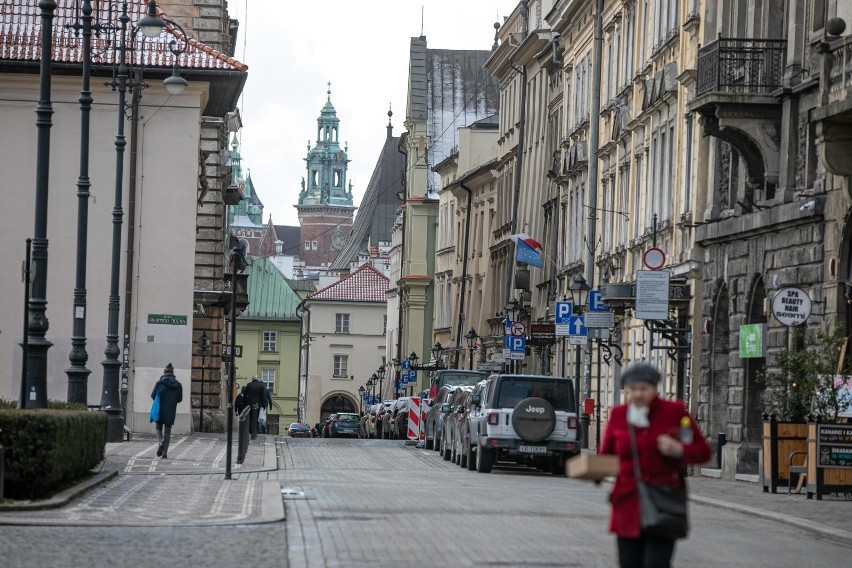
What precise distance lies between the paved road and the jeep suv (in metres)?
7.46

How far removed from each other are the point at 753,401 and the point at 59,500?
1609 cm

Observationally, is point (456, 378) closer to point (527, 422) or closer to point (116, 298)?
point (116, 298)

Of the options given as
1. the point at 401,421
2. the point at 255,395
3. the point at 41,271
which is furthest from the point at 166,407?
the point at 401,421

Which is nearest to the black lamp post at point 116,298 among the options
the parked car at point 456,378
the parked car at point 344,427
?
the parked car at point 456,378

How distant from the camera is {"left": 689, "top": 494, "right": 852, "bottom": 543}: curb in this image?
1881cm

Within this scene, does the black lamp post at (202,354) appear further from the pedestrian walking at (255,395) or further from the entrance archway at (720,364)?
the entrance archway at (720,364)

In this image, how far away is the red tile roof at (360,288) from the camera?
Result: 148750 millimetres

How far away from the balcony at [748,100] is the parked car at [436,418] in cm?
1106

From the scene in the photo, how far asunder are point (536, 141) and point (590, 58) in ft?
43.1

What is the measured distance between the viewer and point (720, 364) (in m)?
34.2

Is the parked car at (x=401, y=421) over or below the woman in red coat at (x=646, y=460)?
below

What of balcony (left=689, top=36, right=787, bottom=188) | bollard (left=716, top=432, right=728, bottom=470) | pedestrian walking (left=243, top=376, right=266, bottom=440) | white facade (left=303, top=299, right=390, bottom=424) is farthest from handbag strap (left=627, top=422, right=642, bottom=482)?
white facade (left=303, top=299, right=390, bottom=424)

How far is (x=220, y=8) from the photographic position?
5869cm

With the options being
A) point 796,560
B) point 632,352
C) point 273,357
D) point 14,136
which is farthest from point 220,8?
point 273,357
